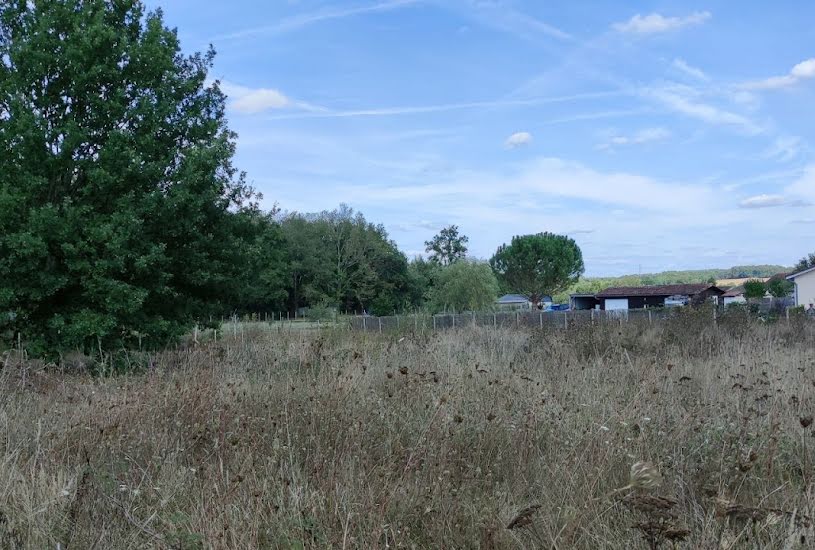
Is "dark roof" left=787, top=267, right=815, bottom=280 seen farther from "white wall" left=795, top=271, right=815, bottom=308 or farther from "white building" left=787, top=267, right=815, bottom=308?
"white wall" left=795, top=271, right=815, bottom=308

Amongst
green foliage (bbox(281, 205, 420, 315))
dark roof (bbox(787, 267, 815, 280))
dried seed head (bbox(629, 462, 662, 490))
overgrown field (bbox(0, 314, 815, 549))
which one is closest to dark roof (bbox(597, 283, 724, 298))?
dark roof (bbox(787, 267, 815, 280))

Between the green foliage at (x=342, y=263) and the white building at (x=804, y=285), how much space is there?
3197 centimetres

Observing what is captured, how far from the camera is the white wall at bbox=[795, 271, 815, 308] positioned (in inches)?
1984

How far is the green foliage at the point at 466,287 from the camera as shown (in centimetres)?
5600

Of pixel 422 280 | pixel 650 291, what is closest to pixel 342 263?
pixel 422 280

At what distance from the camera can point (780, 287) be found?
54469mm

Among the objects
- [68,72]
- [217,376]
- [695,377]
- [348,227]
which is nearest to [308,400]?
[217,376]

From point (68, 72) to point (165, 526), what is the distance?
13036mm

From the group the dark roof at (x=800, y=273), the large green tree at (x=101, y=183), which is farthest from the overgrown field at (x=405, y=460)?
the dark roof at (x=800, y=273)

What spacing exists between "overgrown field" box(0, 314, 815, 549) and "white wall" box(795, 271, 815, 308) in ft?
169

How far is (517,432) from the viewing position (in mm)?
4246

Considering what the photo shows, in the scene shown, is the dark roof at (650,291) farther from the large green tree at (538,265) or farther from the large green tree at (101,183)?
the large green tree at (101,183)

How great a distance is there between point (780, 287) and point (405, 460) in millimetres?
59616

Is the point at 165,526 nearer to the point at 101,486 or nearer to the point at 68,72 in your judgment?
the point at 101,486
